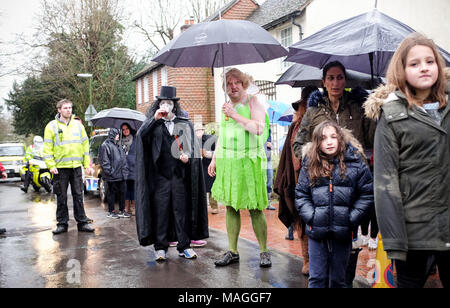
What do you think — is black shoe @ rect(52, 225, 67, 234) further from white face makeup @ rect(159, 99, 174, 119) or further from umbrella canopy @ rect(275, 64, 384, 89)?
umbrella canopy @ rect(275, 64, 384, 89)

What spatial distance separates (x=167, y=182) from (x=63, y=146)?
2955 mm

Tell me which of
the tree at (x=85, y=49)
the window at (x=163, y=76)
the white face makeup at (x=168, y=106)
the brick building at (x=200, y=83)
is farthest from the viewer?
the tree at (x=85, y=49)

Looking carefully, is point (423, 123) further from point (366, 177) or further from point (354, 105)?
point (354, 105)

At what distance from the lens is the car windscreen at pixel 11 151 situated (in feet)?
83.7

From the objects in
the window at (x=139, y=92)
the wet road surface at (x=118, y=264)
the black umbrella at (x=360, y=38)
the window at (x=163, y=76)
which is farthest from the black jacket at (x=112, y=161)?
the window at (x=139, y=92)

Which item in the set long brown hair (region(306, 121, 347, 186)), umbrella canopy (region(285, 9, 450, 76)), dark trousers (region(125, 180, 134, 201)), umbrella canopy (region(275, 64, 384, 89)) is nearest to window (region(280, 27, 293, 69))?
dark trousers (region(125, 180, 134, 201))

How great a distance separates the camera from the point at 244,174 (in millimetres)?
5027

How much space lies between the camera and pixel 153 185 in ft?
18.1

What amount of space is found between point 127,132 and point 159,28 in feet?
81.9

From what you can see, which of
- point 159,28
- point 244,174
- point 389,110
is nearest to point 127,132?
point 244,174

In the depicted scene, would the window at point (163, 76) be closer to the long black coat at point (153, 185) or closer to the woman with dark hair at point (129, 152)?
the woman with dark hair at point (129, 152)

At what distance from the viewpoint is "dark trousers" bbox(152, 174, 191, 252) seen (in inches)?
215

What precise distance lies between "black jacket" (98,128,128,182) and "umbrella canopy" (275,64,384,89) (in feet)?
15.8

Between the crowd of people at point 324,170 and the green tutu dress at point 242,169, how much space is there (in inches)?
0.5
